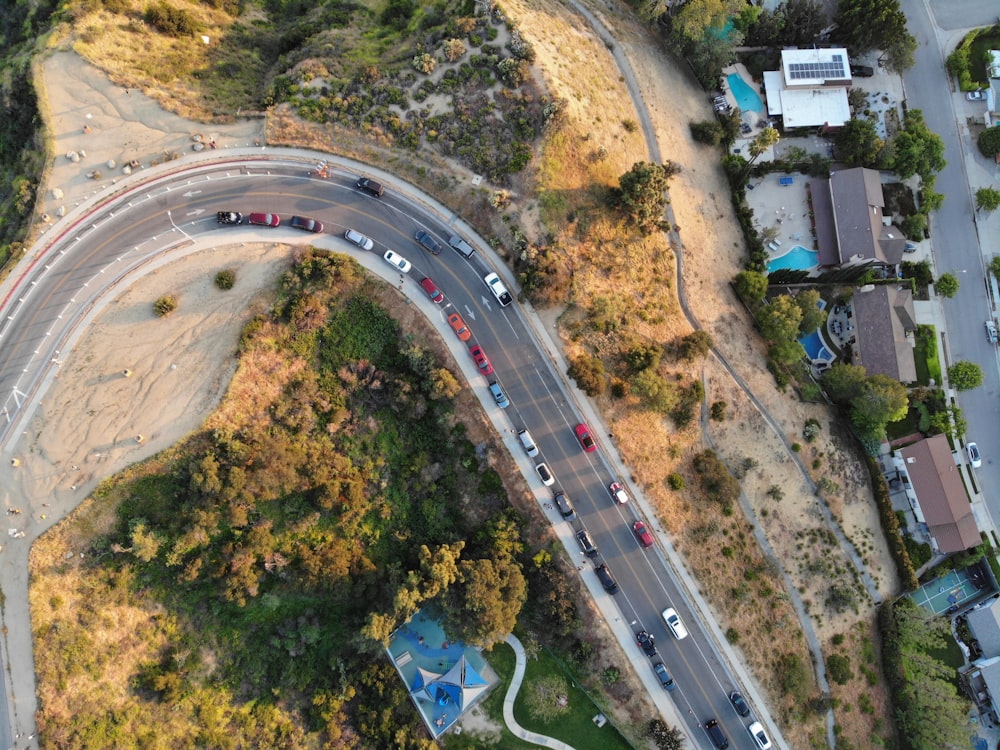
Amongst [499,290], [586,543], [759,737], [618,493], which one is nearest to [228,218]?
[499,290]

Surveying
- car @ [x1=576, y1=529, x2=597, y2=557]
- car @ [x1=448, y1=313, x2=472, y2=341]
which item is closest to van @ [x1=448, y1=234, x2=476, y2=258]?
car @ [x1=448, y1=313, x2=472, y2=341]

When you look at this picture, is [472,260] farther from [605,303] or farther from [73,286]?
[73,286]

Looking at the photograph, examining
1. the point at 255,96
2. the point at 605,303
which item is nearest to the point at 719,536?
the point at 605,303

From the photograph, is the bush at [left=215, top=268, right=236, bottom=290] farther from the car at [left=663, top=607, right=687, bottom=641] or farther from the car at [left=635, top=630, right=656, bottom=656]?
the car at [left=663, top=607, right=687, bottom=641]

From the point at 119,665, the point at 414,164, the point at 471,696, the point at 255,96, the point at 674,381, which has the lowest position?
the point at 471,696

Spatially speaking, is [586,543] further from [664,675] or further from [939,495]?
[939,495]

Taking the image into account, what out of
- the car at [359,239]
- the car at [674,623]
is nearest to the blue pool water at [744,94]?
the car at [359,239]

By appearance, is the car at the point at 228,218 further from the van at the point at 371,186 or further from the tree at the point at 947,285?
the tree at the point at 947,285
